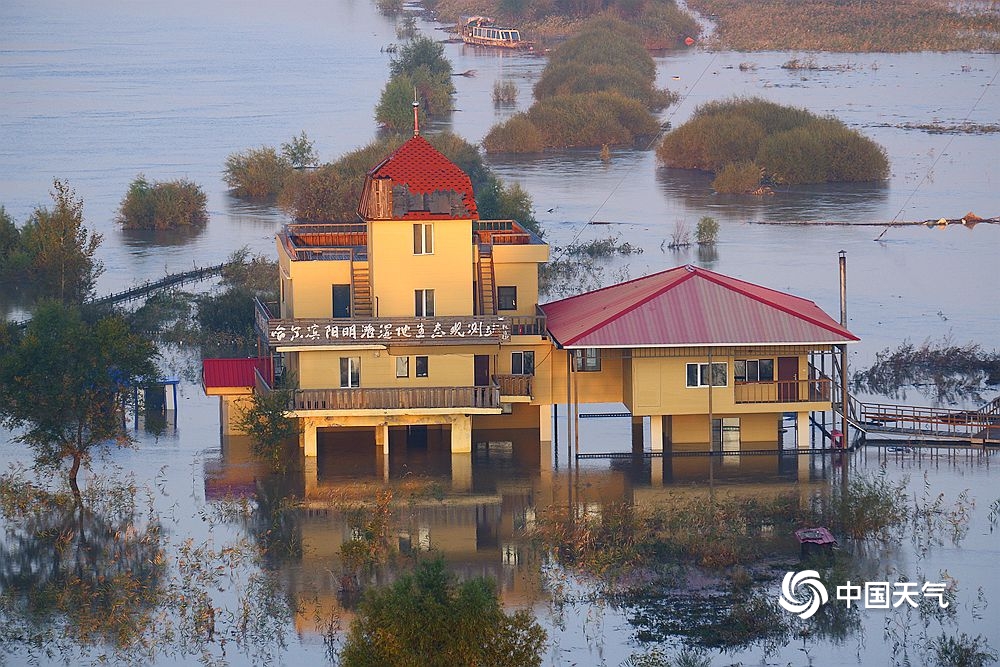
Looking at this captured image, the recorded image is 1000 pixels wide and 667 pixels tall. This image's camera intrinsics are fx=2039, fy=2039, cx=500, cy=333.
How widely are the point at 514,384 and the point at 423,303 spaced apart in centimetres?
268

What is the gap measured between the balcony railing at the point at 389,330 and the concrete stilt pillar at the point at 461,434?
1721 millimetres

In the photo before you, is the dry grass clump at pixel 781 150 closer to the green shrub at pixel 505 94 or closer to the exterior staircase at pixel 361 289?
the green shrub at pixel 505 94

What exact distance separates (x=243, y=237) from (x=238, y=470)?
39438 millimetres

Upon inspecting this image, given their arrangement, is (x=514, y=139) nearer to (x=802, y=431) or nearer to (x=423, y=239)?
(x=423, y=239)

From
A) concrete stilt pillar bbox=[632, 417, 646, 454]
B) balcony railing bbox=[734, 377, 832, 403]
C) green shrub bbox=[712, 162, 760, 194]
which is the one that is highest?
green shrub bbox=[712, 162, 760, 194]

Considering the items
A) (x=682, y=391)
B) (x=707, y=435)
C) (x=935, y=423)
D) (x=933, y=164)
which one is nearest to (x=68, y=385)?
(x=682, y=391)

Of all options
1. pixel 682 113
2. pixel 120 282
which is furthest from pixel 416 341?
pixel 682 113

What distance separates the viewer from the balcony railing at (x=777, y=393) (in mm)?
43500

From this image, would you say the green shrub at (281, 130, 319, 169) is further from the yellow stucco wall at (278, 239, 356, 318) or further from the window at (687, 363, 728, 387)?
the window at (687, 363, 728, 387)

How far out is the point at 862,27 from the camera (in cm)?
16125

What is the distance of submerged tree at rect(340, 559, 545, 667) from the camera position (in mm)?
26484

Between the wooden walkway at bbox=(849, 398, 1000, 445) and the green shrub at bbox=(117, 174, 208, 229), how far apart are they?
146ft

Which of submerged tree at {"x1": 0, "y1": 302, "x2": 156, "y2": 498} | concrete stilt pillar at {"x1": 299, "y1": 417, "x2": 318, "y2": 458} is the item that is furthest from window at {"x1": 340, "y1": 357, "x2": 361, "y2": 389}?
submerged tree at {"x1": 0, "y1": 302, "x2": 156, "y2": 498}

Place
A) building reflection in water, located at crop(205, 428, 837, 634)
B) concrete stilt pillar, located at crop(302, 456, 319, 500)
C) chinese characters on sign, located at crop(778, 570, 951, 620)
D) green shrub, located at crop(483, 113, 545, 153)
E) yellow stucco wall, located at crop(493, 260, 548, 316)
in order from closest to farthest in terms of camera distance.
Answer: chinese characters on sign, located at crop(778, 570, 951, 620) → building reflection in water, located at crop(205, 428, 837, 634) → concrete stilt pillar, located at crop(302, 456, 319, 500) → yellow stucco wall, located at crop(493, 260, 548, 316) → green shrub, located at crop(483, 113, 545, 153)
